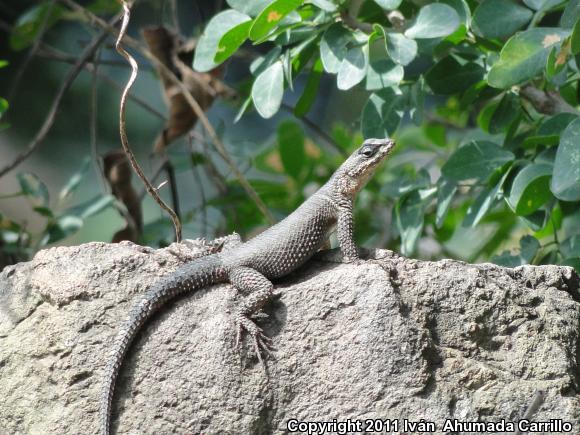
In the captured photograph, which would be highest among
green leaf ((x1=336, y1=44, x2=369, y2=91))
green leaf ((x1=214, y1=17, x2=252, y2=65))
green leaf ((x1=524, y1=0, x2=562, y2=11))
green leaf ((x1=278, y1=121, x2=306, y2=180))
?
green leaf ((x1=214, y1=17, x2=252, y2=65))

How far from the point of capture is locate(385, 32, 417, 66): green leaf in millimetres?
4113

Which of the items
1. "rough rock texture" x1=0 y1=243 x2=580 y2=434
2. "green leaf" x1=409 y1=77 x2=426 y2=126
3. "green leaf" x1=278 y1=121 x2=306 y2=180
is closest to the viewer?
"rough rock texture" x1=0 y1=243 x2=580 y2=434

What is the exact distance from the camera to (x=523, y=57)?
3.97 metres

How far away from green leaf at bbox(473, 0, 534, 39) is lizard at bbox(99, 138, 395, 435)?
2.36ft

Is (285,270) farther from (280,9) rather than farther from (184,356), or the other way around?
(280,9)

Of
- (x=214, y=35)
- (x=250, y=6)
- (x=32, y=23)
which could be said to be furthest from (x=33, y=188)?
(x=250, y=6)

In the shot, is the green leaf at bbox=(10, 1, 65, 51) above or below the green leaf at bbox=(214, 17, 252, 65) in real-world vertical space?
below

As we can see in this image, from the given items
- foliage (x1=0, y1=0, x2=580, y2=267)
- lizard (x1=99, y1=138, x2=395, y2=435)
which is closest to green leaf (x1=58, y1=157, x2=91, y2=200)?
foliage (x1=0, y1=0, x2=580, y2=267)

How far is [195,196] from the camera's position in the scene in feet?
28.0

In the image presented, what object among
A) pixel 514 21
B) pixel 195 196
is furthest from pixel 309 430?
pixel 195 196

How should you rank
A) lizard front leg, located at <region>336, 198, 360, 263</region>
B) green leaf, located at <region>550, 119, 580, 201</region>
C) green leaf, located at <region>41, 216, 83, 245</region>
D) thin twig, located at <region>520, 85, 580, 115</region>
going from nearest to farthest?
green leaf, located at <region>550, 119, 580, 201</region>, lizard front leg, located at <region>336, 198, 360, 263</region>, thin twig, located at <region>520, 85, 580, 115</region>, green leaf, located at <region>41, 216, 83, 245</region>

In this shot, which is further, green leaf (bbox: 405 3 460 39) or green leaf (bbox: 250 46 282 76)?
green leaf (bbox: 250 46 282 76)

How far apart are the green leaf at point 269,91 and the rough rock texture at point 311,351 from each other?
3.38 feet

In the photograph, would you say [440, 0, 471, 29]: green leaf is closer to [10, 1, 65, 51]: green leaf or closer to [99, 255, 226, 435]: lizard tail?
[99, 255, 226, 435]: lizard tail
